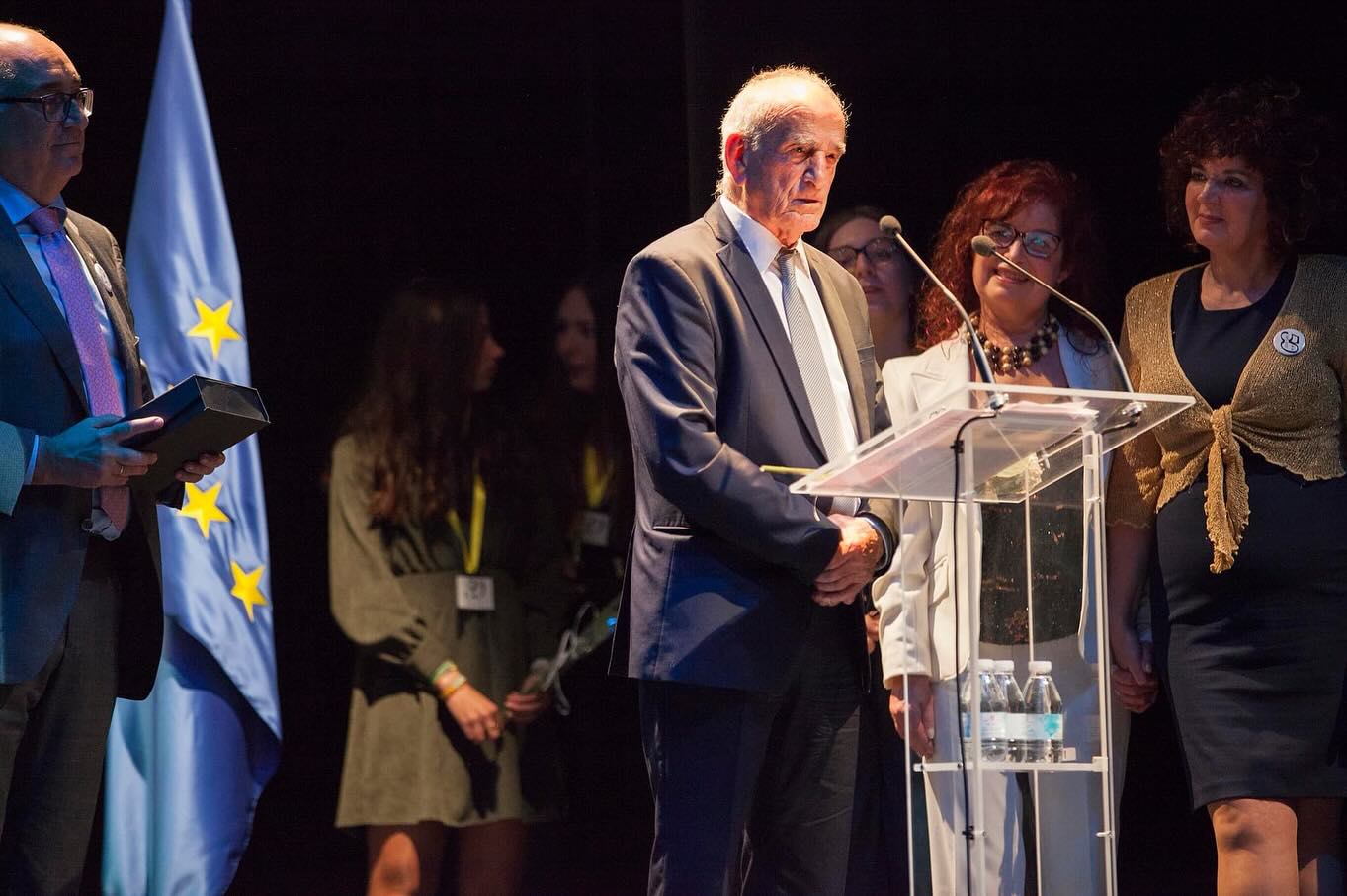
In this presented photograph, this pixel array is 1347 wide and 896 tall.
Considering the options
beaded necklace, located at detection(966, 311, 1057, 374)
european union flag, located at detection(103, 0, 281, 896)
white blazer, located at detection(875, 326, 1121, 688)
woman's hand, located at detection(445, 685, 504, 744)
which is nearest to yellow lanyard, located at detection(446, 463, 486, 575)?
woman's hand, located at detection(445, 685, 504, 744)

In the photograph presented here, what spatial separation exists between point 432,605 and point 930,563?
1944 millimetres

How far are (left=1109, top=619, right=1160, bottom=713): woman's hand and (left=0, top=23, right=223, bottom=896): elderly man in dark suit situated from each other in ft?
6.43

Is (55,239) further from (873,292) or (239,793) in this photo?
(873,292)

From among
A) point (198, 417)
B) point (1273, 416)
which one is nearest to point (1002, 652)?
point (1273, 416)

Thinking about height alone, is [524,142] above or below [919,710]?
above

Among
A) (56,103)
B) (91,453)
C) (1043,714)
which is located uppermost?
(56,103)

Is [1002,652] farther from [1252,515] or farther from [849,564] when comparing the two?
[1252,515]

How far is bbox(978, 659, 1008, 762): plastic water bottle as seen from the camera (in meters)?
2.49

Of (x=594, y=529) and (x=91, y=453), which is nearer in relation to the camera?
(x=91, y=453)

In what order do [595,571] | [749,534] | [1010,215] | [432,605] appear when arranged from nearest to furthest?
[749,534], [1010,215], [432,605], [595,571]

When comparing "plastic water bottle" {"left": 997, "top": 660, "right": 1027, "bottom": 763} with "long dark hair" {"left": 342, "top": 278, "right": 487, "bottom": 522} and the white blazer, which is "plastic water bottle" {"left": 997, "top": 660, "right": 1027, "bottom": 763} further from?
"long dark hair" {"left": 342, "top": 278, "right": 487, "bottom": 522}

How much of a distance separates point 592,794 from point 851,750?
1893mm

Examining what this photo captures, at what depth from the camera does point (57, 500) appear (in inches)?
106

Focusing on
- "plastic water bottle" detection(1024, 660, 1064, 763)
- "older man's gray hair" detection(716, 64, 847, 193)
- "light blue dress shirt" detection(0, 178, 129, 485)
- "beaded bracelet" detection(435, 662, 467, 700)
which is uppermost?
"older man's gray hair" detection(716, 64, 847, 193)
